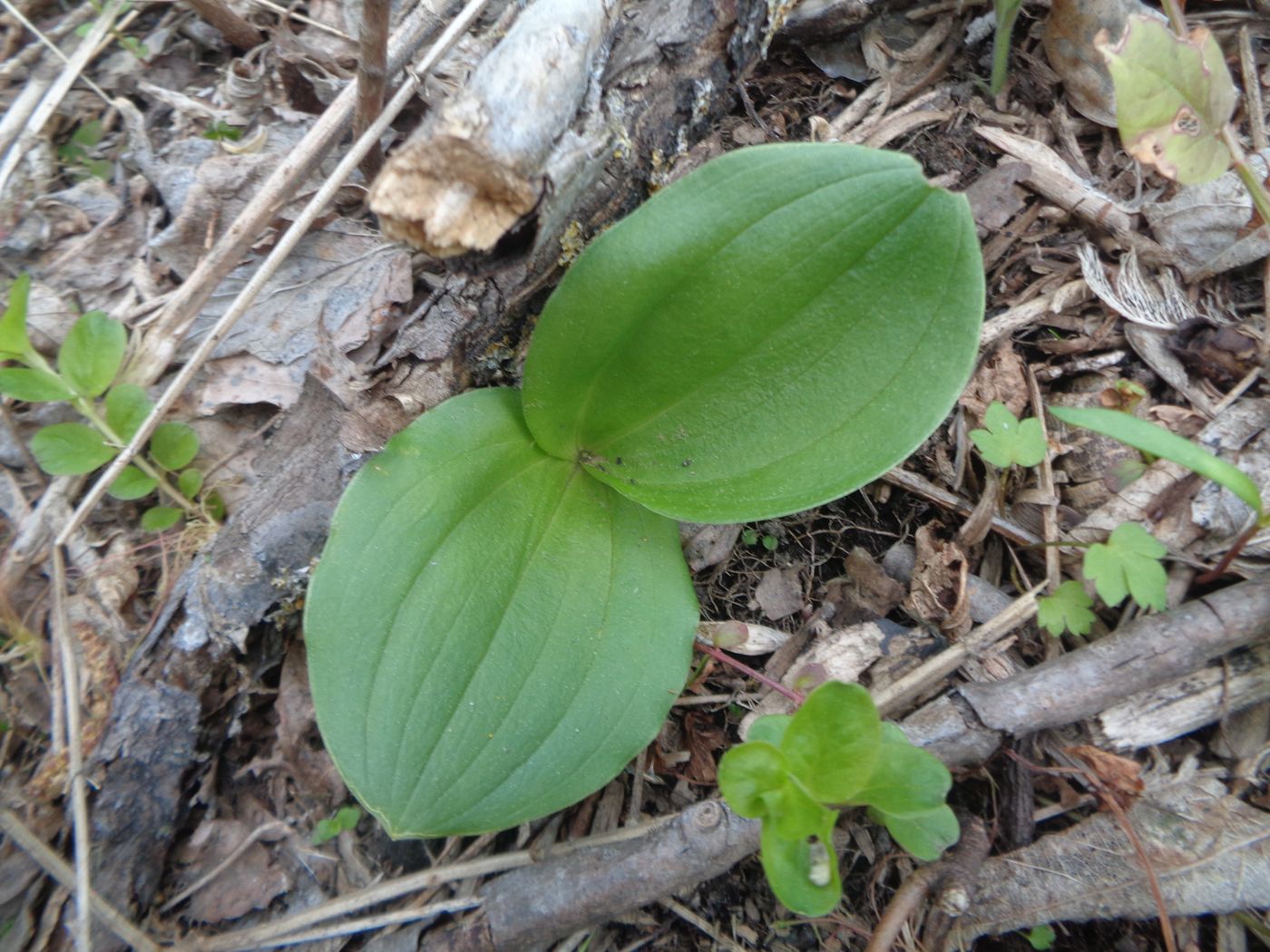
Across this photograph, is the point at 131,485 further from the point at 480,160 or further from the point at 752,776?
the point at 752,776

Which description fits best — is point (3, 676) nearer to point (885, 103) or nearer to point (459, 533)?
point (459, 533)

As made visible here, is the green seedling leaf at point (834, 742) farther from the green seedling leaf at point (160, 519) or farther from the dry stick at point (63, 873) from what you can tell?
the green seedling leaf at point (160, 519)

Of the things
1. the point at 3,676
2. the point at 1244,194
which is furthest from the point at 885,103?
the point at 3,676

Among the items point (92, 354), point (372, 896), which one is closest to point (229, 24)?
point (92, 354)

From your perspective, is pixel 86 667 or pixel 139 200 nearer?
pixel 86 667

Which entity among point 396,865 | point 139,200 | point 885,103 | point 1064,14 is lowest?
point 396,865
